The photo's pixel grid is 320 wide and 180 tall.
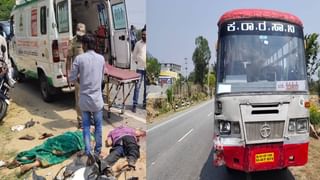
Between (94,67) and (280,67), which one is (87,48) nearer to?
(94,67)

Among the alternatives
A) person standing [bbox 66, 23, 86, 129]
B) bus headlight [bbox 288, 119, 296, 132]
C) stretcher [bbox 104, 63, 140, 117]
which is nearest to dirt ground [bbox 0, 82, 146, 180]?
stretcher [bbox 104, 63, 140, 117]

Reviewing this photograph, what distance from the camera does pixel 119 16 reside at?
6.16 meters

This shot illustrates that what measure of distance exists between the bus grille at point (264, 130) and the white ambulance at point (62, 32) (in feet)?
8.38

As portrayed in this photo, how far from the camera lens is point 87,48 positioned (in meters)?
4.00

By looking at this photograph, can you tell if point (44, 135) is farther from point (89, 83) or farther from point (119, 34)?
point (119, 34)

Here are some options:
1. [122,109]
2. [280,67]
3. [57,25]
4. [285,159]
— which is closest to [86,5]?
[57,25]

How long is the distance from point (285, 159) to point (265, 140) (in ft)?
0.97

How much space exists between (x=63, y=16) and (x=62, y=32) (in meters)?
0.25

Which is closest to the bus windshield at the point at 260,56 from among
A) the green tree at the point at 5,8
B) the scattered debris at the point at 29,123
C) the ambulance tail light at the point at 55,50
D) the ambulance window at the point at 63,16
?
the ambulance window at the point at 63,16

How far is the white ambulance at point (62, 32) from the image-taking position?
5969 millimetres

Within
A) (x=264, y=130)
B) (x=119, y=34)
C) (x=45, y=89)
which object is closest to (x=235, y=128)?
(x=264, y=130)

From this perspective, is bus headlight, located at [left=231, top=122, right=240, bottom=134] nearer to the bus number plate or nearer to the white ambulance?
the bus number plate

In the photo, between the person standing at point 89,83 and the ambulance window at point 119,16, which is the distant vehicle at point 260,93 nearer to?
the person standing at point 89,83

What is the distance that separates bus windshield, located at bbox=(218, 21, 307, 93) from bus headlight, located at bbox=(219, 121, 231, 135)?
0.39 m
